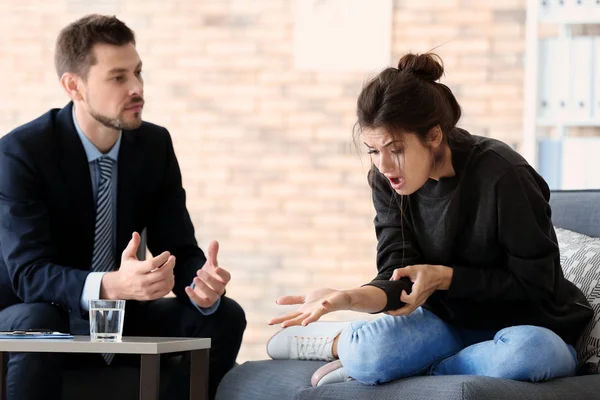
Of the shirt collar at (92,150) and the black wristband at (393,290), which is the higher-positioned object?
the shirt collar at (92,150)

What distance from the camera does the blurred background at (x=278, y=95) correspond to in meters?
4.43

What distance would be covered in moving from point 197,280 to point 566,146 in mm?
1741

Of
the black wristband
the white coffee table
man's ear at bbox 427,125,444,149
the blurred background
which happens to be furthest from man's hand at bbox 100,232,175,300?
the blurred background

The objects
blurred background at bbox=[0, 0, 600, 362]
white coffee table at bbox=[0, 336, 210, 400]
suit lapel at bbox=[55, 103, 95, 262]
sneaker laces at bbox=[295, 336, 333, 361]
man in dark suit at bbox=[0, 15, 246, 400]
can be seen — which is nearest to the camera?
white coffee table at bbox=[0, 336, 210, 400]

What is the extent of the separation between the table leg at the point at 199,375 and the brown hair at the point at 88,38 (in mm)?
1012

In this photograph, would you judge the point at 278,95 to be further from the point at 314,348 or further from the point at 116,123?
the point at 314,348

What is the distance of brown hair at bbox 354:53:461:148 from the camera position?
6.04ft

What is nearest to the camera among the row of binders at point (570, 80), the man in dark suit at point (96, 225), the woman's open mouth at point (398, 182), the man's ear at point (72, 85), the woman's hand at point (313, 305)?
the woman's hand at point (313, 305)

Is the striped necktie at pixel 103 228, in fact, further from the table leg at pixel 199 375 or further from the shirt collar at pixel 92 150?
the table leg at pixel 199 375

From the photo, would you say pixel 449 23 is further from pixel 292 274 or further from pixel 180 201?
pixel 180 201

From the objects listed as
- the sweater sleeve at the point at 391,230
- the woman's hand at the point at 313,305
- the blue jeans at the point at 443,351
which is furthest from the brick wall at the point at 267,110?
the woman's hand at the point at 313,305

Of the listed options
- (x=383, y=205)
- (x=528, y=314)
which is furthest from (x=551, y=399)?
(x=383, y=205)

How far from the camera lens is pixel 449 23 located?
175 inches

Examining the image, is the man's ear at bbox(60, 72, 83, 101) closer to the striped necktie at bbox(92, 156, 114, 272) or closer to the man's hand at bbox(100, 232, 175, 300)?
the striped necktie at bbox(92, 156, 114, 272)
